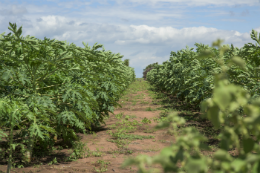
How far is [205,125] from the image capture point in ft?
32.9

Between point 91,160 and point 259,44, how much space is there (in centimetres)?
462

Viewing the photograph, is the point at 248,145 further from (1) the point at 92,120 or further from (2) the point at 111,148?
(2) the point at 111,148

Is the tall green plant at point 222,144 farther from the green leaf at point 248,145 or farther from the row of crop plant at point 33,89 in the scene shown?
the row of crop plant at point 33,89

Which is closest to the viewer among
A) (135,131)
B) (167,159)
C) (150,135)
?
(167,159)

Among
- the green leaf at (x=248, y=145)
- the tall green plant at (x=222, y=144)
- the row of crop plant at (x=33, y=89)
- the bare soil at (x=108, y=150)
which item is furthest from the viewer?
the bare soil at (x=108, y=150)

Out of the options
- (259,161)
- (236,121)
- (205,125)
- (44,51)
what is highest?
(44,51)

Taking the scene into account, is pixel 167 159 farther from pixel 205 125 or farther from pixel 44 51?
pixel 205 125

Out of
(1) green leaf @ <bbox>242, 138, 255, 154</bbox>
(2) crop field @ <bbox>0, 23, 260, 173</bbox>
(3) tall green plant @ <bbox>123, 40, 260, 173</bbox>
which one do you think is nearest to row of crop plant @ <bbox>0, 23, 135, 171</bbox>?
(2) crop field @ <bbox>0, 23, 260, 173</bbox>

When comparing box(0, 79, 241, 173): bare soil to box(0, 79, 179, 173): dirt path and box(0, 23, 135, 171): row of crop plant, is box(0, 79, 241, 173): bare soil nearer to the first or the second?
box(0, 79, 179, 173): dirt path

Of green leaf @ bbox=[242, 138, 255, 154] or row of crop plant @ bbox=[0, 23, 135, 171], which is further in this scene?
row of crop plant @ bbox=[0, 23, 135, 171]

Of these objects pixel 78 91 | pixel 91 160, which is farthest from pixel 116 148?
pixel 78 91

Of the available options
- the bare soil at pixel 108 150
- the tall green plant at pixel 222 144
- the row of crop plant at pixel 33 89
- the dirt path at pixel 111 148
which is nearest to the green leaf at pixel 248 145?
the tall green plant at pixel 222 144

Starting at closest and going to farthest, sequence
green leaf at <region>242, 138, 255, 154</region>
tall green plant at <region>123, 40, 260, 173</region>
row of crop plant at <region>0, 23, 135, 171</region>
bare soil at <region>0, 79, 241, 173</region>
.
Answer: tall green plant at <region>123, 40, 260, 173</region> → green leaf at <region>242, 138, 255, 154</region> → row of crop plant at <region>0, 23, 135, 171</region> → bare soil at <region>0, 79, 241, 173</region>

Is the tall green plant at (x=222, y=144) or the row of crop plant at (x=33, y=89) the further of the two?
the row of crop plant at (x=33, y=89)
